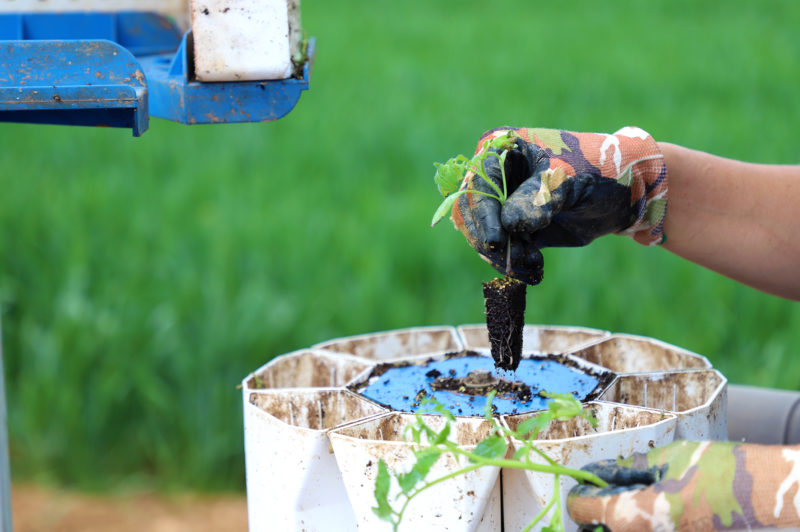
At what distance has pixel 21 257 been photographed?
9.70ft

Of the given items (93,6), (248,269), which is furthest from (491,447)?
(248,269)

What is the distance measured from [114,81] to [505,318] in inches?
23.7

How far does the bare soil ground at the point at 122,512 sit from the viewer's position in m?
2.52

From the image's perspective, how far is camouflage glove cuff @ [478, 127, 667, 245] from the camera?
4.27ft

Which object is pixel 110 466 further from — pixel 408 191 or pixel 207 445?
pixel 408 191

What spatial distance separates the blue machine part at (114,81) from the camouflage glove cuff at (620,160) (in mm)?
388

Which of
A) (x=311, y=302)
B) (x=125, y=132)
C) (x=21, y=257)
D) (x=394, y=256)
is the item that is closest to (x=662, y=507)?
(x=311, y=302)

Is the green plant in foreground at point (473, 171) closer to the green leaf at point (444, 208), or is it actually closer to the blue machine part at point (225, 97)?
the green leaf at point (444, 208)

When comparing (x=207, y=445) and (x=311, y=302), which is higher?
(x=311, y=302)

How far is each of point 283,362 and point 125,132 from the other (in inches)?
135

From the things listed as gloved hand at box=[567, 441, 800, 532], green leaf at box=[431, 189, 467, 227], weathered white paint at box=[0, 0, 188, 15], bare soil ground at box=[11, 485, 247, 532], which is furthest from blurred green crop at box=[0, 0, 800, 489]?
gloved hand at box=[567, 441, 800, 532]

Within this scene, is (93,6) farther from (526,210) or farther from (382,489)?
(382,489)

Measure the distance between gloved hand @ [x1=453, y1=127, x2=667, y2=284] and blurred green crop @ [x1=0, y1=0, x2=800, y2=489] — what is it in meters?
1.22

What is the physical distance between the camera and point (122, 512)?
259 centimetres
